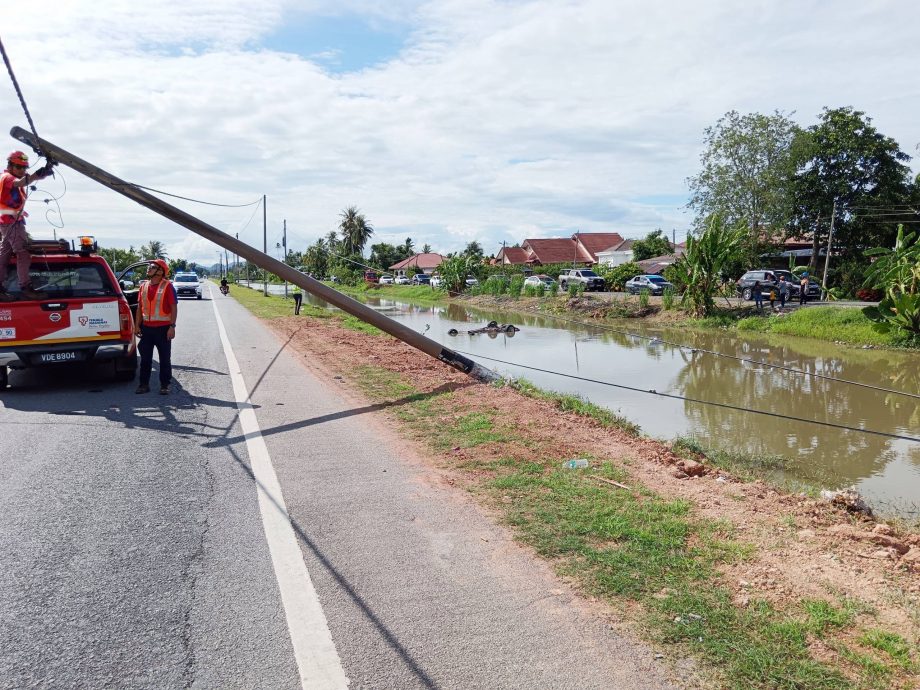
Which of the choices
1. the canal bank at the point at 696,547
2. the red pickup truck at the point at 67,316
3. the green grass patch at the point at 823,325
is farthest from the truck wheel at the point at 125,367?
the green grass patch at the point at 823,325

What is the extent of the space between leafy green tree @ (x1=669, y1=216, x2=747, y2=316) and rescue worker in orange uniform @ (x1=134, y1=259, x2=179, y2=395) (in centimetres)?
2436

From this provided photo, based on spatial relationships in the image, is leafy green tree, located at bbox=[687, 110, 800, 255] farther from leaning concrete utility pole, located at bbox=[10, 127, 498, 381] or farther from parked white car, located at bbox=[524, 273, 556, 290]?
leaning concrete utility pole, located at bbox=[10, 127, 498, 381]

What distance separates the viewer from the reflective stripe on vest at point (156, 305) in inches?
344

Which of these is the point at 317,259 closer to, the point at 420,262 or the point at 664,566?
the point at 420,262

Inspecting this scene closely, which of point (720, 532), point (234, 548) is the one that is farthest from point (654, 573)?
point (234, 548)

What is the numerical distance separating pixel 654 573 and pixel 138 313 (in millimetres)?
7669

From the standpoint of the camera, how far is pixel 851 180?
4106 centimetres

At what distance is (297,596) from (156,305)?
248 inches

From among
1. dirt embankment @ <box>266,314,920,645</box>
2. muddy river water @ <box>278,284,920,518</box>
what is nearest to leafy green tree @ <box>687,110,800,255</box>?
muddy river water @ <box>278,284,920,518</box>

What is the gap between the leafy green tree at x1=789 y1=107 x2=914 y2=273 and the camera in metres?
40.3

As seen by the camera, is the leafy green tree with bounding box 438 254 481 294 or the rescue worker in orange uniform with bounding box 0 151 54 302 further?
the leafy green tree with bounding box 438 254 481 294

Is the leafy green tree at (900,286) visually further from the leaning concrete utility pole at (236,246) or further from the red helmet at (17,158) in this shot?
the red helmet at (17,158)

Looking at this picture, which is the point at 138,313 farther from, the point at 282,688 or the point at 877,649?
the point at 877,649

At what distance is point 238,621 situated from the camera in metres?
3.38
